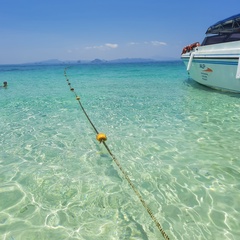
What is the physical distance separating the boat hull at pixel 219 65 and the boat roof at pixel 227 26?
129 centimetres

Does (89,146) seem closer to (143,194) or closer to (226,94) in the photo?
(143,194)

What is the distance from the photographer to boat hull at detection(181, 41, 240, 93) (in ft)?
33.0

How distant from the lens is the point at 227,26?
12859mm

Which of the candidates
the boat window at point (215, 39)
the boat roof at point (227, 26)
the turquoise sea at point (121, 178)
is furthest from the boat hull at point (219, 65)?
the turquoise sea at point (121, 178)

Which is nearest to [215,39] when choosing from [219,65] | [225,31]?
[225,31]

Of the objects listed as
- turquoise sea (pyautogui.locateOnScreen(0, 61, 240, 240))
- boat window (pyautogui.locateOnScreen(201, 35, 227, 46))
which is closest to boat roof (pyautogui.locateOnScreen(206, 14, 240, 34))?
boat window (pyautogui.locateOnScreen(201, 35, 227, 46))

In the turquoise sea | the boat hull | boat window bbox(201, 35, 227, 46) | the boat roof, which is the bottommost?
the turquoise sea

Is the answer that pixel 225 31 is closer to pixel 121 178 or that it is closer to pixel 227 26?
pixel 227 26

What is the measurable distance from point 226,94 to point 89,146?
852cm

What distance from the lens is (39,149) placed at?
5.20 meters

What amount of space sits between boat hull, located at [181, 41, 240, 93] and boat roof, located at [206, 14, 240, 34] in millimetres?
1293

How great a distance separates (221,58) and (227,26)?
3.45m

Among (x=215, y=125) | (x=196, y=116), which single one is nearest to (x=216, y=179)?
(x=215, y=125)

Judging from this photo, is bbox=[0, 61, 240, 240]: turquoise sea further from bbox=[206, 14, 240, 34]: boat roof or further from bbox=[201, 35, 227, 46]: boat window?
bbox=[206, 14, 240, 34]: boat roof
